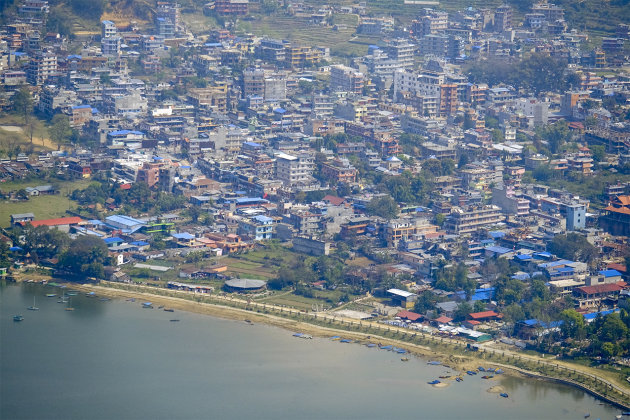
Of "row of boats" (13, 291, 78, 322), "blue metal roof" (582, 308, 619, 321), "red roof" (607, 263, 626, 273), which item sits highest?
"red roof" (607, 263, 626, 273)

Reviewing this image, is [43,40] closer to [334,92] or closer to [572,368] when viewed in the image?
[334,92]

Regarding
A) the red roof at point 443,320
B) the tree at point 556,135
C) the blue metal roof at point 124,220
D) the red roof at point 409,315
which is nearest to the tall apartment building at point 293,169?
the blue metal roof at point 124,220

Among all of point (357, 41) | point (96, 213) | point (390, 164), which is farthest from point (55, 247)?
point (357, 41)

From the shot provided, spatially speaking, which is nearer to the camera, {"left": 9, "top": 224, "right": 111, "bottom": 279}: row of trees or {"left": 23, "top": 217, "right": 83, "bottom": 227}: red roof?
{"left": 9, "top": 224, "right": 111, "bottom": 279}: row of trees

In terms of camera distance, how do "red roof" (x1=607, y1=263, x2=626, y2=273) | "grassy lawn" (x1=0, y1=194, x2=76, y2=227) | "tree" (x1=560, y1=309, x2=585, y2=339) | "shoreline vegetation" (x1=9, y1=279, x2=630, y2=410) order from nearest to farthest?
"shoreline vegetation" (x1=9, y1=279, x2=630, y2=410) < "tree" (x1=560, y1=309, x2=585, y2=339) < "red roof" (x1=607, y1=263, x2=626, y2=273) < "grassy lawn" (x1=0, y1=194, x2=76, y2=227)

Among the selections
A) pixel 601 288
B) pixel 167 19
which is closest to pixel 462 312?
pixel 601 288

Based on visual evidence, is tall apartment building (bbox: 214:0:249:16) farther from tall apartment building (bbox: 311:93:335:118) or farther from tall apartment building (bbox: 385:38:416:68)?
tall apartment building (bbox: 311:93:335:118)

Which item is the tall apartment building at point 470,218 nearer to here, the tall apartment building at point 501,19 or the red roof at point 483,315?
the red roof at point 483,315

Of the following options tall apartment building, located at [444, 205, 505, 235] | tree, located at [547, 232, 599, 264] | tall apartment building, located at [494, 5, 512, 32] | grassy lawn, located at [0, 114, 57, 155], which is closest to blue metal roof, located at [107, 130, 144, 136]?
grassy lawn, located at [0, 114, 57, 155]
